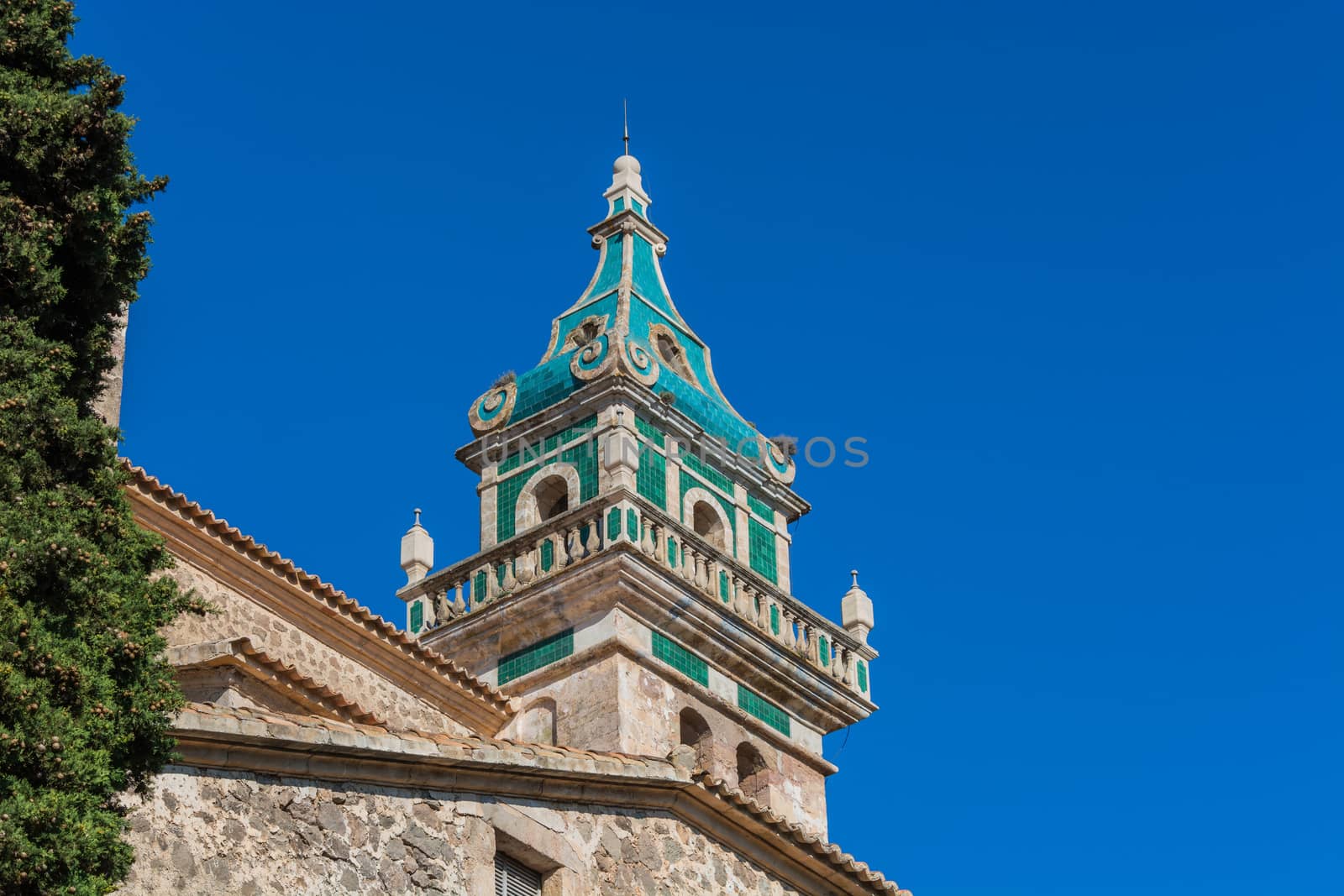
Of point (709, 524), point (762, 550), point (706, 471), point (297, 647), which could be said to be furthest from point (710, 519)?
point (297, 647)

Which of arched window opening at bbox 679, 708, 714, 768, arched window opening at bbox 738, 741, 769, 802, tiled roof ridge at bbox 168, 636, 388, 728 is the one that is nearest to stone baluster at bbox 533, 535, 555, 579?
arched window opening at bbox 679, 708, 714, 768

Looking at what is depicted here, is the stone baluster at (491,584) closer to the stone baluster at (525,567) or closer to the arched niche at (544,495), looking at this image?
the stone baluster at (525,567)

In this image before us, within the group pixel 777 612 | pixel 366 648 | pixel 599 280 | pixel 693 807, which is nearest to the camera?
pixel 693 807

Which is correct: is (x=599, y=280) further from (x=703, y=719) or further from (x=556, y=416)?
(x=703, y=719)

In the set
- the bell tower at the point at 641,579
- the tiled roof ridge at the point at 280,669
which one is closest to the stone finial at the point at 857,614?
the bell tower at the point at 641,579

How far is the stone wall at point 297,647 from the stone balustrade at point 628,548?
4343 mm

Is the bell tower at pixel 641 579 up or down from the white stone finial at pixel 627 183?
down

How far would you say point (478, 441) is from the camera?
32531mm

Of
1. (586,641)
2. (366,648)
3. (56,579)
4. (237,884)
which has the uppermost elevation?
(586,641)

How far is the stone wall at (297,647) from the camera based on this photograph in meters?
22.4

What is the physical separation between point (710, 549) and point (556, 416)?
2865 mm

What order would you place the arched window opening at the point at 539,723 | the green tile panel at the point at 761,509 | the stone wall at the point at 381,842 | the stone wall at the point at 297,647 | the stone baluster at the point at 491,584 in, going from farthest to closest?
1. the green tile panel at the point at 761,509
2. the stone baluster at the point at 491,584
3. the arched window opening at the point at 539,723
4. the stone wall at the point at 297,647
5. the stone wall at the point at 381,842


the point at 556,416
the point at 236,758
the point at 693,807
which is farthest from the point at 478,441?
the point at 236,758

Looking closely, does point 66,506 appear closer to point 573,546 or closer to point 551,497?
point 573,546
